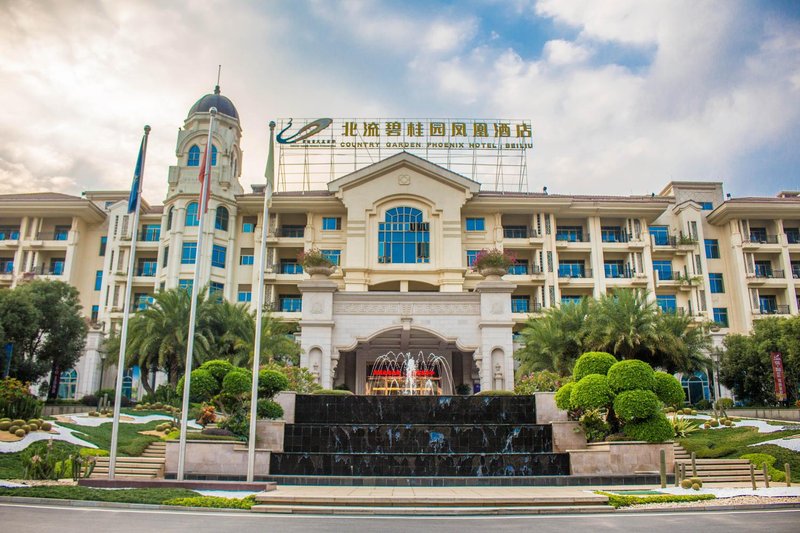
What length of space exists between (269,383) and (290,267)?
27.8 meters

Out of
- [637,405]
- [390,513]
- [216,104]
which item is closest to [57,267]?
[216,104]

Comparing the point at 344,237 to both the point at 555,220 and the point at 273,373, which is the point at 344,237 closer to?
the point at 555,220

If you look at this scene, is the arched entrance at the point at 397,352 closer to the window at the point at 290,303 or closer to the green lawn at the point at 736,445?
the window at the point at 290,303

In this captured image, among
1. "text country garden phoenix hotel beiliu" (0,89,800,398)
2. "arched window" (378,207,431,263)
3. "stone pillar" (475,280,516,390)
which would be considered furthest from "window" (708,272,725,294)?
"stone pillar" (475,280,516,390)

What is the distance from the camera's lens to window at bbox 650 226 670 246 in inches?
1863

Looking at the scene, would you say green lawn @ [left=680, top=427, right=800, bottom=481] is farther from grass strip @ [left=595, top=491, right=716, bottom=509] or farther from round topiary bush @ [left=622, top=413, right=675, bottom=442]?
grass strip @ [left=595, top=491, right=716, bottom=509]

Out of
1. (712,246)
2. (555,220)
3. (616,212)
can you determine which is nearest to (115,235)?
(555,220)

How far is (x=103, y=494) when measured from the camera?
41.8 ft

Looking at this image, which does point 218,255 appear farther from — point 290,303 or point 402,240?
point 402,240

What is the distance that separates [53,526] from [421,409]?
13.1 m

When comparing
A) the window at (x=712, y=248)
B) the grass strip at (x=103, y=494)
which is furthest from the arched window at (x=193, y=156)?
the window at (x=712, y=248)

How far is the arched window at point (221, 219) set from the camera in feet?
144

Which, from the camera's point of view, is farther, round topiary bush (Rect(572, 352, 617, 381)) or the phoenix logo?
the phoenix logo

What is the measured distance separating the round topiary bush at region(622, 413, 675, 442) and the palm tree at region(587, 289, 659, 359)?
12.7 metres
